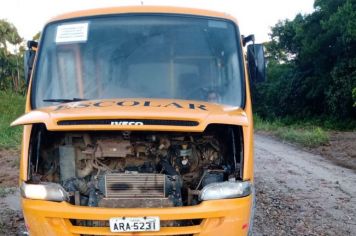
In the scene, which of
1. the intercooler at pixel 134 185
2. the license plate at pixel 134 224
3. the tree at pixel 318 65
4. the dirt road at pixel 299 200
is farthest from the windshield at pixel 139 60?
the tree at pixel 318 65

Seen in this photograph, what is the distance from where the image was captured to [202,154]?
4.17m

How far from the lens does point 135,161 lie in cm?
412

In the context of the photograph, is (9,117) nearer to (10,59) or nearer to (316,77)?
(316,77)

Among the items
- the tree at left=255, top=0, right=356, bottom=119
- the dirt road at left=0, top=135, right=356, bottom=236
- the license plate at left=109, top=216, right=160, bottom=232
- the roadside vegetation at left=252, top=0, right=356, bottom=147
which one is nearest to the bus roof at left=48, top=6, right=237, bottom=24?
the license plate at left=109, top=216, right=160, bottom=232

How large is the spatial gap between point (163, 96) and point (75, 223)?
60.1 inches

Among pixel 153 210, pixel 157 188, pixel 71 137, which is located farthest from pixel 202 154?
pixel 71 137

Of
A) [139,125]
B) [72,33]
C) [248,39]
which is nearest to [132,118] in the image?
[139,125]

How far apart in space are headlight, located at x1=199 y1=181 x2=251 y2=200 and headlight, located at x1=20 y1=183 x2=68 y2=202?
41.2 inches

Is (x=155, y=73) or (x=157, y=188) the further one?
(x=155, y=73)

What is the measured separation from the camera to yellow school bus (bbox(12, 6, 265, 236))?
140 inches

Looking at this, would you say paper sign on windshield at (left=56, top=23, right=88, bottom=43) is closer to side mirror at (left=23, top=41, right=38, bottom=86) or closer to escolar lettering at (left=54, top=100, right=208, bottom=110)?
side mirror at (left=23, top=41, right=38, bottom=86)

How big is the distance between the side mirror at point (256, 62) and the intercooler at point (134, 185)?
1.78 metres

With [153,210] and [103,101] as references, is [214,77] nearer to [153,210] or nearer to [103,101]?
[103,101]

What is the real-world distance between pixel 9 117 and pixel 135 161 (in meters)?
17.7
